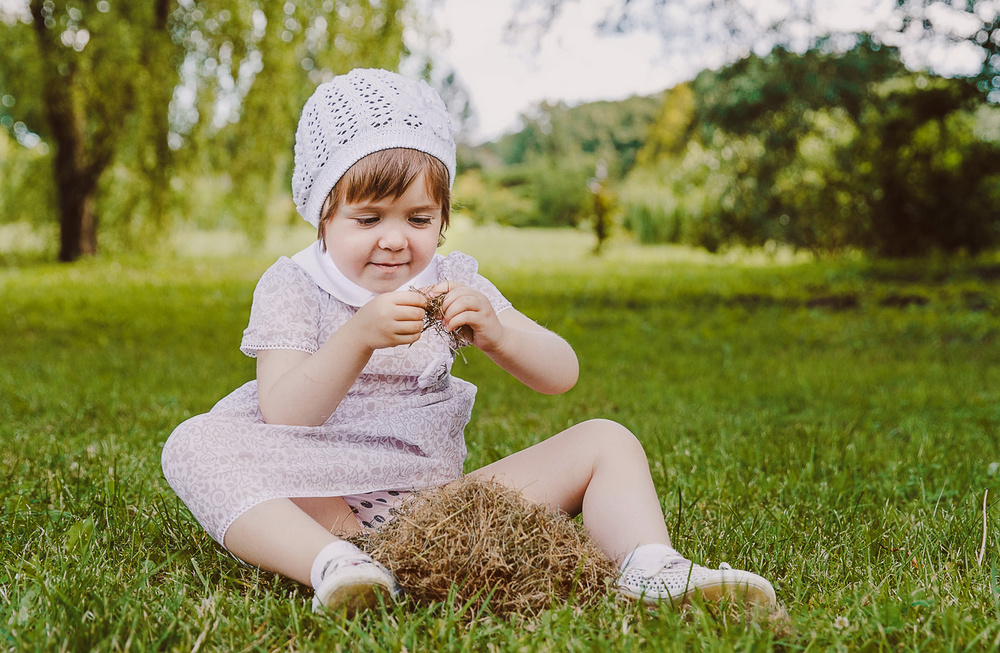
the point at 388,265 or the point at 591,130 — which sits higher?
the point at 591,130

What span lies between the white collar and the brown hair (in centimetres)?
17

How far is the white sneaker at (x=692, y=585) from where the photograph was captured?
5.75 feet

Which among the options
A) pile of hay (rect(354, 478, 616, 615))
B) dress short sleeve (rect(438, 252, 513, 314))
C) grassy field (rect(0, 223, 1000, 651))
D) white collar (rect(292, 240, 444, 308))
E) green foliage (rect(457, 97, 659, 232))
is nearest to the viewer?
grassy field (rect(0, 223, 1000, 651))

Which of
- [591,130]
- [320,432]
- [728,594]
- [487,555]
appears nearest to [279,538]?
[320,432]

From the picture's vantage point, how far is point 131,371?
522cm

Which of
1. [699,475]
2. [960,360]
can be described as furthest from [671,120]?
[699,475]

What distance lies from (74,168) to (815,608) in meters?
13.4

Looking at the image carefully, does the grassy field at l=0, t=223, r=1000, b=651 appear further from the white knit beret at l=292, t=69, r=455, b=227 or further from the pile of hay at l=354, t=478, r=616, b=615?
the white knit beret at l=292, t=69, r=455, b=227

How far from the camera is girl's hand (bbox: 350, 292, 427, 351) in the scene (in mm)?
1955

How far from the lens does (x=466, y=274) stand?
260 cm

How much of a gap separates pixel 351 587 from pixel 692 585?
2.19ft

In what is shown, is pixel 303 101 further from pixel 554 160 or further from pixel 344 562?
pixel 554 160

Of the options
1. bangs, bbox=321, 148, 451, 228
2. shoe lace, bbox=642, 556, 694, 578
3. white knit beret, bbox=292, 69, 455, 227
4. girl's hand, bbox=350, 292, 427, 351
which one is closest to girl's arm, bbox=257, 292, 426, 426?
→ girl's hand, bbox=350, 292, 427, 351

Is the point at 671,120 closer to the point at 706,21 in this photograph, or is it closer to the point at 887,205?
the point at 887,205
